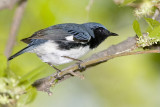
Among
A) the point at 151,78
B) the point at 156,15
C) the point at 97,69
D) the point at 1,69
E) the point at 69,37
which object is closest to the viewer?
the point at 1,69

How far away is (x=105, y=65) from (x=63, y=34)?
184 cm

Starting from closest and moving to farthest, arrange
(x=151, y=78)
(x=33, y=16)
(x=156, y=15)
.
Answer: (x=156, y=15) → (x=33, y=16) → (x=151, y=78)

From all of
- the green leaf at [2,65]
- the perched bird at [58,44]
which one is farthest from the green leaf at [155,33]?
the perched bird at [58,44]

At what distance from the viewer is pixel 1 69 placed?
195cm

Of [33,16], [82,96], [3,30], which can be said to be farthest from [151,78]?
[3,30]

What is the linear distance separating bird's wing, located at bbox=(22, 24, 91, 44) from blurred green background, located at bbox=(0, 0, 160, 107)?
238mm

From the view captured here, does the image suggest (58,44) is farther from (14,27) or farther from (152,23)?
(152,23)

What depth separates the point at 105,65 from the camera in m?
4.90

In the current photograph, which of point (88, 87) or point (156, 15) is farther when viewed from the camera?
point (88, 87)

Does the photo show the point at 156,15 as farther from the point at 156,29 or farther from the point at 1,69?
the point at 1,69

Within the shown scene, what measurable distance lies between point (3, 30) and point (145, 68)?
6.68 ft

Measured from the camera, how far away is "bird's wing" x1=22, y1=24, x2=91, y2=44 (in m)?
3.03

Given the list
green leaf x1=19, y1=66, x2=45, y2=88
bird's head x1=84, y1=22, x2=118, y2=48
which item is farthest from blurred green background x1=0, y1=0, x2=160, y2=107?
green leaf x1=19, y1=66, x2=45, y2=88

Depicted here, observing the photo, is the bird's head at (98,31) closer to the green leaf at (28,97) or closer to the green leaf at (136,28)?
the green leaf at (136,28)
